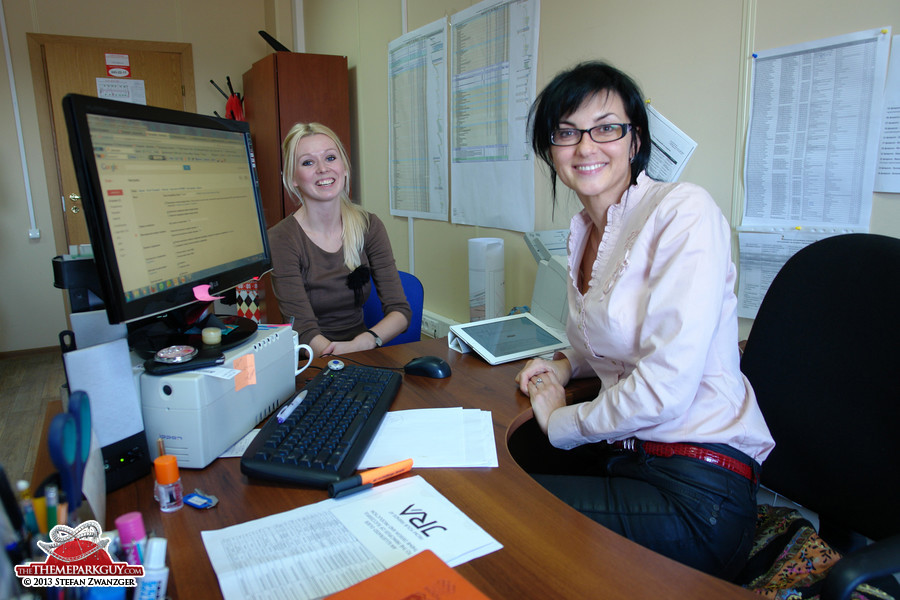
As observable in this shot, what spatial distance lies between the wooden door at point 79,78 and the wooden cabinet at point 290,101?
3.10ft

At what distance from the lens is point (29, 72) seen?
412cm

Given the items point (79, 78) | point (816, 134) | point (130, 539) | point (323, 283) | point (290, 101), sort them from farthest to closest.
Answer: point (79, 78) < point (290, 101) < point (323, 283) < point (816, 134) < point (130, 539)

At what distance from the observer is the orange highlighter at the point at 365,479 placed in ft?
2.63

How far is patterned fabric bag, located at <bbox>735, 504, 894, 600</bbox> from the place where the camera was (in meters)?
0.88

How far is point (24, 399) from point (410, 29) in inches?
126

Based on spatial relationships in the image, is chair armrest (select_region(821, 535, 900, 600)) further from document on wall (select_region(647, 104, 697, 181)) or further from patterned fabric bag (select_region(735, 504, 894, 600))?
document on wall (select_region(647, 104, 697, 181))

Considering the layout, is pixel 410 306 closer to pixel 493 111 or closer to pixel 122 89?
pixel 493 111

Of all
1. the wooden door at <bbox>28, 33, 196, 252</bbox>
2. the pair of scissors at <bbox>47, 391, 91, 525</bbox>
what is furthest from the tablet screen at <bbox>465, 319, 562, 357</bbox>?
the wooden door at <bbox>28, 33, 196, 252</bbox>

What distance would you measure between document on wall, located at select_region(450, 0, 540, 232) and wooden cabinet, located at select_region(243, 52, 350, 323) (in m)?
1.28

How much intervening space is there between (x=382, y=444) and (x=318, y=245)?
3.99 ft

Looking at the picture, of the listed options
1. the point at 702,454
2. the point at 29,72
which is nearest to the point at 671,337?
the point at 702,454

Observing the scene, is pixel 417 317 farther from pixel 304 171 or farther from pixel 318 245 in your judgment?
pixel 304 171

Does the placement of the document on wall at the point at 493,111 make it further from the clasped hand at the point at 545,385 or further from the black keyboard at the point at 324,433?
the black keyboard at the point at 324,433

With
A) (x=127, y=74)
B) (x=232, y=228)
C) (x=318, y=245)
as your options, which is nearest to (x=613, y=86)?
(x=232, y=228)
